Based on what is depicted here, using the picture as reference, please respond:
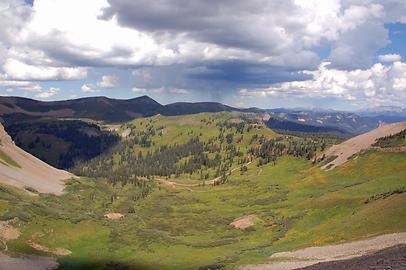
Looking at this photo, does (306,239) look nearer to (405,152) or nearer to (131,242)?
(131,242)

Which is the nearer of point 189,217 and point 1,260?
point 1,260

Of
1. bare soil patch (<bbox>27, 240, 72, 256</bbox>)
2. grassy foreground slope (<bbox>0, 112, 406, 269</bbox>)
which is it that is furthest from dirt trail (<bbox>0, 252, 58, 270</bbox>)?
bare soil patch (<bbox>27, 240, 72, 256</bbox>)

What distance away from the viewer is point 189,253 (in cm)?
9950

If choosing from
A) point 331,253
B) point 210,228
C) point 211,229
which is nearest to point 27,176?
point 210,228

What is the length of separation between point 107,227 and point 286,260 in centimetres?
5961

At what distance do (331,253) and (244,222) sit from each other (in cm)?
6107

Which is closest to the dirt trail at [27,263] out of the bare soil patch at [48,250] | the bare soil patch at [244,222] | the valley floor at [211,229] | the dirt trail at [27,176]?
the valley floor at [211,229]

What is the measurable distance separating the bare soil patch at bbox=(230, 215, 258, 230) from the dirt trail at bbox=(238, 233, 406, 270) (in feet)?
163

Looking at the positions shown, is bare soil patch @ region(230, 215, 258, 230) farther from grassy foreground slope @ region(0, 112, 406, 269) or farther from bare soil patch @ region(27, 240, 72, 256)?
bare soil patch @ region(27, 240, 72, 256)

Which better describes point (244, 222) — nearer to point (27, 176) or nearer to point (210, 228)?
point (210, 228)

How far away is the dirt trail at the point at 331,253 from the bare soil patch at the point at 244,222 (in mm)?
49729

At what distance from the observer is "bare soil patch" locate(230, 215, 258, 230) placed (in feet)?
435

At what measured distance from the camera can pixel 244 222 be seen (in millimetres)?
136375

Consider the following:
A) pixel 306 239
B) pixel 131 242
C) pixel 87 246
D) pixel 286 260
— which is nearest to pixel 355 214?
pixel 306 239
